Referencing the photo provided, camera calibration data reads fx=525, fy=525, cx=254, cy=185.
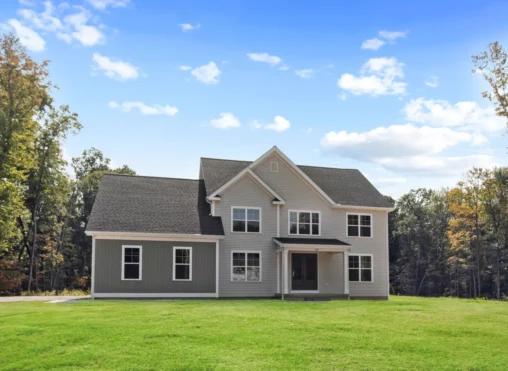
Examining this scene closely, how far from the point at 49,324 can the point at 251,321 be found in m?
5.48

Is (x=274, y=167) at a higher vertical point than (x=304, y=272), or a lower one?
higher

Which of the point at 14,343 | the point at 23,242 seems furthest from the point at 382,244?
the point at 23,242

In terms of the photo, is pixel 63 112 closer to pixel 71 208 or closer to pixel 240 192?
pixel 71 208

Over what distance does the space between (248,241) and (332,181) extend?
831 centimetres

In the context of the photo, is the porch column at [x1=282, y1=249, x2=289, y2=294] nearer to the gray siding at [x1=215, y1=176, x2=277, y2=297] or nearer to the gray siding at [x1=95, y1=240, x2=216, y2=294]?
the gray siding at [x1=215, y1=176, x2=277, y2=297]

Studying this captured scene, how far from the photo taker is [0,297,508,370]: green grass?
35.4 feet

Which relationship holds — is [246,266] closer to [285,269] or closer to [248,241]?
[248,241]

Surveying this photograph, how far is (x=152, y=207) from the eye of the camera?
91.7 feet

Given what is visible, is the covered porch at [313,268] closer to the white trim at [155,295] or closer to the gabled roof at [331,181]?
the gabled roof at [331,181]

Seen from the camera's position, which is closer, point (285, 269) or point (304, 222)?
point (285, 269)

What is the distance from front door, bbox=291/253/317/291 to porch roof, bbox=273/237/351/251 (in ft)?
3.12

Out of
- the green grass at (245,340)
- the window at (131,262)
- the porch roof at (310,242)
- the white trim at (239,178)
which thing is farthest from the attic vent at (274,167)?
the green grass at (245,340)

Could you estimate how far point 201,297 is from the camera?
26.3 metres

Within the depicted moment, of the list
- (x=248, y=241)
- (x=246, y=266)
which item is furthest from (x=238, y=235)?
(x=246, y=266)
